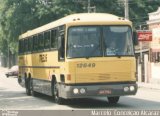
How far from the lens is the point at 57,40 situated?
69.9ft

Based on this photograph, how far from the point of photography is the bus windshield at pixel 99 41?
19.5 m

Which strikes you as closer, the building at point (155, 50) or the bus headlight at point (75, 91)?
the bus headlight at point (75, 91)

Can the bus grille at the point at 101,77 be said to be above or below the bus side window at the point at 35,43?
below

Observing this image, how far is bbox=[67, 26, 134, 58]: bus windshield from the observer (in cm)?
1945

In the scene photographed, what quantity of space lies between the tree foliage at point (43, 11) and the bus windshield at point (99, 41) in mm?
55559

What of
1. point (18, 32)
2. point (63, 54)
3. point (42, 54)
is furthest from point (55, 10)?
point (63, 54)

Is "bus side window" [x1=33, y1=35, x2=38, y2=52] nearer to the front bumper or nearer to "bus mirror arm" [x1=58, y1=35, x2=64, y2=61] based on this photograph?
"bus mirror arm" [x1=58, y1=35, x2=64, y2=61]

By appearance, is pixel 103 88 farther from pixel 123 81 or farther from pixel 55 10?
pixel 55 10

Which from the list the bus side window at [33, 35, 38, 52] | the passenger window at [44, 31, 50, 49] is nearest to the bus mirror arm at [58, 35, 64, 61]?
the passenger window at [44, 31, 50, 49]

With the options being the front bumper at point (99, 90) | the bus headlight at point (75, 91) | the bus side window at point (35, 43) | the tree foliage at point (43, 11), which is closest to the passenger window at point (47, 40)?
the bus side window at point (35, 43)

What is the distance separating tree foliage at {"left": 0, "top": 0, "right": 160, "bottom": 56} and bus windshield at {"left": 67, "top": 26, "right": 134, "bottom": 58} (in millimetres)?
55559

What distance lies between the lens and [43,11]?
75.2m

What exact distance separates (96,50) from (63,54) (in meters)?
1.16

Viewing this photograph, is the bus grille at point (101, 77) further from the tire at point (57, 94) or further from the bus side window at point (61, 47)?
the tire at point (57, 94)
